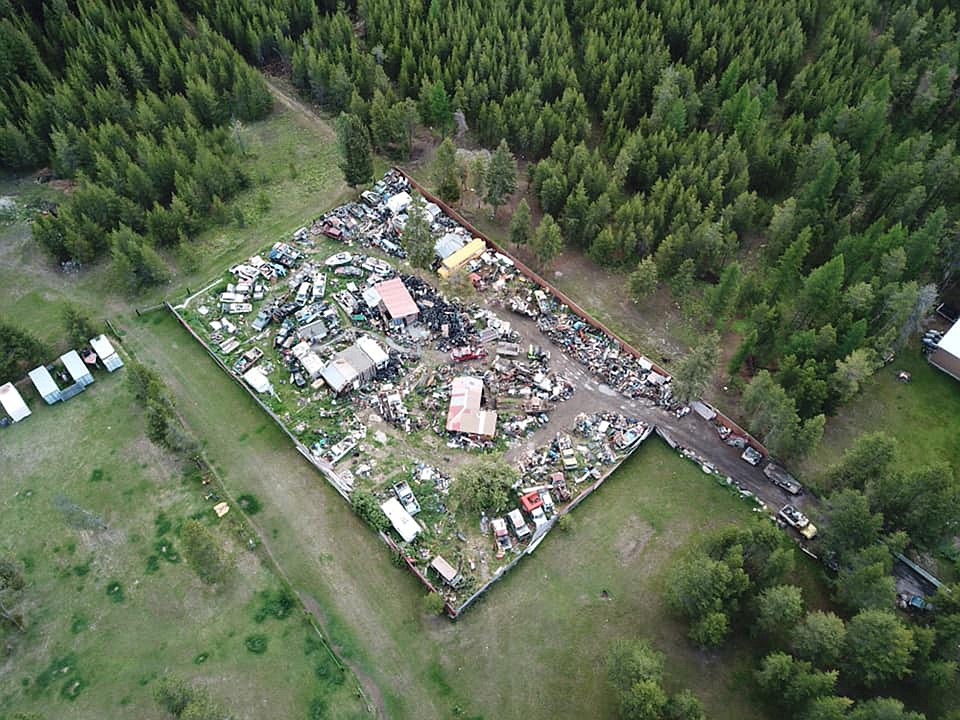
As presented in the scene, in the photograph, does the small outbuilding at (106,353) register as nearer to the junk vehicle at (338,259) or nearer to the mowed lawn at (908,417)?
the junk vehicle at (338,259)

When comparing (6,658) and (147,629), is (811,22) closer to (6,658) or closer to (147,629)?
(147,629)

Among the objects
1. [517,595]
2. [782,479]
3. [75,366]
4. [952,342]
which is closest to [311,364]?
[75,366]

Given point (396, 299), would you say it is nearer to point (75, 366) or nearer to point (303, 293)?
point (303, 293)

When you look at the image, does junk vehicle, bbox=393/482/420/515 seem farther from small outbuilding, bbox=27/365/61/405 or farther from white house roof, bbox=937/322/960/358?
white house roof, bbox=937/322/960/358

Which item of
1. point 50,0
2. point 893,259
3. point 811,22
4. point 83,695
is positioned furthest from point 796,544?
point 50,0

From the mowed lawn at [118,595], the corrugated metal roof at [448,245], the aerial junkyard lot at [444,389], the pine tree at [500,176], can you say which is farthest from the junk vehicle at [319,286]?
the pine tree at [500,176]
